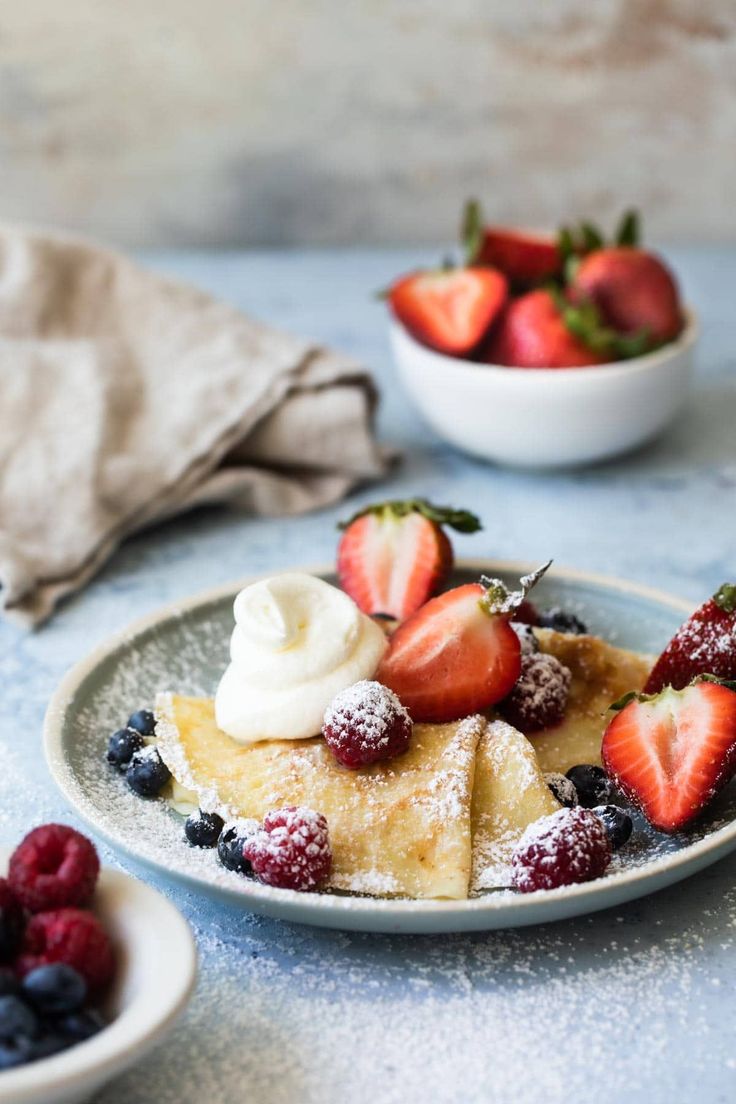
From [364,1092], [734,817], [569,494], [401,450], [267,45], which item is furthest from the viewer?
[267,45]

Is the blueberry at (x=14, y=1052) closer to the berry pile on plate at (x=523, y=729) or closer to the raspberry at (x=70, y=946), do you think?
the raspberry at (x=70, y=946)

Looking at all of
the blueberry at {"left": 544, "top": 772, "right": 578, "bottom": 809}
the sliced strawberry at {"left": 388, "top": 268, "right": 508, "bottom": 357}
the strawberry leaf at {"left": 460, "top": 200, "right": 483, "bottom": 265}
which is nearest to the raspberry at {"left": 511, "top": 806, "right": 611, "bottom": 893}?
the blueberry at {"left": 544, "top": 772, "right": 578, "bottom": 809}

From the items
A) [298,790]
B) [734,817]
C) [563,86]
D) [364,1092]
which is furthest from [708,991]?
[563,86]

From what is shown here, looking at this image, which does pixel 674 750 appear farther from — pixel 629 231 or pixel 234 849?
pixel 629 231

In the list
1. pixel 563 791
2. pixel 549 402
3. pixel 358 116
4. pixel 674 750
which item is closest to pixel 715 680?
pixel 674 750

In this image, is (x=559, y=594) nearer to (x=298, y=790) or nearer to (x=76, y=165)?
(x=298, y=790)

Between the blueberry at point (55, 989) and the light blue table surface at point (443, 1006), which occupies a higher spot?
the blueberry at point (55, 989)

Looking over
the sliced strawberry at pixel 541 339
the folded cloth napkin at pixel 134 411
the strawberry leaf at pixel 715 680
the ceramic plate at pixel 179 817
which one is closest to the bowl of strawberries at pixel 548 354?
the sliced strawberry at pixel 541 339
